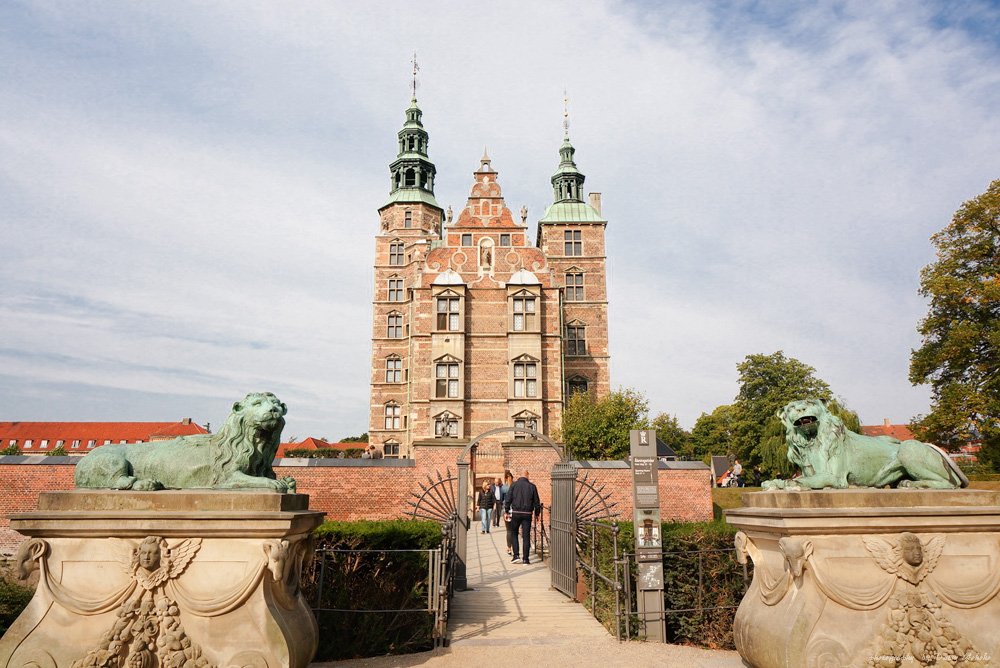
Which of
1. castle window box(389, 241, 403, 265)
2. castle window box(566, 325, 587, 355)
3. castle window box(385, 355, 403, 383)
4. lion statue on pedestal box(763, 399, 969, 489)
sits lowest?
lion statue on pedestal box(763, 399, 969, 489)

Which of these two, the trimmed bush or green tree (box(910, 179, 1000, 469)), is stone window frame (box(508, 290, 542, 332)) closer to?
green tree (box(910, 179, 1000, 469))

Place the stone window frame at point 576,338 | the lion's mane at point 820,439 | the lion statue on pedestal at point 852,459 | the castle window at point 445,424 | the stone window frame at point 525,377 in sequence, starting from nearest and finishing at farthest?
the lion statue on pedestal at point 852,459 → the lion's mane at point 820,439 → the castle window at point 445,424 → the stone window frame at point 525,377 → the stone window frame at point 576,338

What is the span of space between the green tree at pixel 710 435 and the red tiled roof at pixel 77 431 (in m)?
56.6

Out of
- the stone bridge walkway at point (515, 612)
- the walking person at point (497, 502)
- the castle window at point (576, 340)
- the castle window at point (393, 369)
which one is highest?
the castle window at point (576, 340)

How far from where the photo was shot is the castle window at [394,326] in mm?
40219

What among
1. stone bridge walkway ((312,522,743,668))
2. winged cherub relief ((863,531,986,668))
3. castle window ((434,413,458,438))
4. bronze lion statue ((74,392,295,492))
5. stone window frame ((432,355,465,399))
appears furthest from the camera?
stone window frame ((432,355,465,399))

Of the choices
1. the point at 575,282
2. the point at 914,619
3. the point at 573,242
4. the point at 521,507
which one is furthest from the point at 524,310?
the point at 914,619

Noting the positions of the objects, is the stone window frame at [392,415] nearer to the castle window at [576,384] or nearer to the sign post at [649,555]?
the castle window at [576,384]

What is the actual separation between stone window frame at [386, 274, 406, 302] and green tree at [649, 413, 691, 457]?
24.3 metres

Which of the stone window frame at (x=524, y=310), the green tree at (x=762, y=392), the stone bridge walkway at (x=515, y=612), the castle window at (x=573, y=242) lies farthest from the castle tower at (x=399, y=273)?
the stone bridge walkway at (x=515, y=612)

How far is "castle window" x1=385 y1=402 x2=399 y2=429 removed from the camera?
126 ft

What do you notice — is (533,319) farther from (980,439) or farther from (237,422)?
(237,422)

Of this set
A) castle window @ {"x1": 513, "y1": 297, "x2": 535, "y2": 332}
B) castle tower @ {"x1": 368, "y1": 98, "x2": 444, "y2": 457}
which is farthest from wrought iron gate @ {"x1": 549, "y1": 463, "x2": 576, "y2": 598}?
castle tower @ {"x1": 368, "y1": 98, "x2": 444, "y2": 457}

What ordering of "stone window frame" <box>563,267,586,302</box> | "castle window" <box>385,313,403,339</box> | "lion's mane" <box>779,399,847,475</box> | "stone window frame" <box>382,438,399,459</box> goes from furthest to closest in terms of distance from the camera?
"castle window" <box>385,313,403,339</box> → "stone window frame" <box>563,267,586,302</box> → "stone window frame" <box>382,438,399,459</box> → "lion's mane" <box>779,399,847,475</box>
